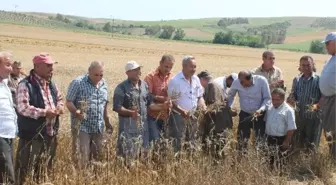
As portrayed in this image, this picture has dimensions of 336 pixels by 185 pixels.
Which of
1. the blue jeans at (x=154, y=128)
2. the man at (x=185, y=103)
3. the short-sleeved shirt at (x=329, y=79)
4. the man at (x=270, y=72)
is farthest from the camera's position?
the man at (x=270, y=72)

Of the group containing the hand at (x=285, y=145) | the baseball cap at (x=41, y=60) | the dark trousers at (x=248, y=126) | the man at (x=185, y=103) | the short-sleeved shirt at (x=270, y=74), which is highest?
the baseball cap at (x=41, y=60)

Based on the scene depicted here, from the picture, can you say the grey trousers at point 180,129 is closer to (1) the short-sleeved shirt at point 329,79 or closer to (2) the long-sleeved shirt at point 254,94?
(2) the long-sleeved shirt at point 254,94

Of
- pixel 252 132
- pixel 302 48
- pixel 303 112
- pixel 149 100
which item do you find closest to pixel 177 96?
pixel 149 100

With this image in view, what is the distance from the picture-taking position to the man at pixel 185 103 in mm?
6570

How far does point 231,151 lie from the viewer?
6344mm

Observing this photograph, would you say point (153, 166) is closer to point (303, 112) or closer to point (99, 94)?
point (99, 94)

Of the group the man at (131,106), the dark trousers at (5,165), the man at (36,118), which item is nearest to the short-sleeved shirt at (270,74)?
the man at (131,106)

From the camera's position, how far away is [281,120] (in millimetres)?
6992

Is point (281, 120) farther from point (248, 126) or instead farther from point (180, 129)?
point (180, 129)

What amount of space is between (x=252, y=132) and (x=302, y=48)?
115m

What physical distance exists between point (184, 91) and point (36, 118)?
235 cm

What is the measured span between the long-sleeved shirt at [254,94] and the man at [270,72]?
770 millimetres

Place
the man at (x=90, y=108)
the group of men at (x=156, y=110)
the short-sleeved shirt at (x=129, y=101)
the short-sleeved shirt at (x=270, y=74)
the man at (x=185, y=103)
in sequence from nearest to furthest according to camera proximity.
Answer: the group of men at (x=156, y=110) < the man at (x=90, y=108) < the short-sleeved shirt at (x=129, y=101) < the man at (x=185, y=103) < the short-sleeved shirt at (x=270, y=74)

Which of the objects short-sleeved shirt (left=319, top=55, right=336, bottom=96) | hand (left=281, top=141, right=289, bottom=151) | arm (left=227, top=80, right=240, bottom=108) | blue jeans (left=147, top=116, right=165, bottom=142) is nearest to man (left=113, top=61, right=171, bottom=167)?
blue jeans (left=147, top=116, right=165, bottom=142)
